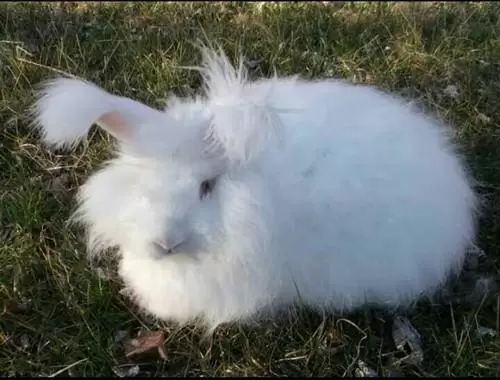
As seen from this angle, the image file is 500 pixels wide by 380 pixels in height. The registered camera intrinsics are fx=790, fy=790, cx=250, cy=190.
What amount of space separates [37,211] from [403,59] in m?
2.23

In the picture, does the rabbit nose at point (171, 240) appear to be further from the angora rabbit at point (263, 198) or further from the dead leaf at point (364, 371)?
the dead leaf at point (364, 371)

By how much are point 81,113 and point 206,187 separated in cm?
48

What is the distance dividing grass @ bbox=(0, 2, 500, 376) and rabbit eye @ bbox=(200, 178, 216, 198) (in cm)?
68

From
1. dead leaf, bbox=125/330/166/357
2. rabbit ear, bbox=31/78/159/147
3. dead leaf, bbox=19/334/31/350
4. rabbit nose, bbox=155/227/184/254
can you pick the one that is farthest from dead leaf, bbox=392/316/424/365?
dead leaf, bbox=19/334/31/350

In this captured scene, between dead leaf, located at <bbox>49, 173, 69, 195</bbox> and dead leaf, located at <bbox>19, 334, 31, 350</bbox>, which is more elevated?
dead leaf, located at <bbox>49, 173, 69, 195</bbox>

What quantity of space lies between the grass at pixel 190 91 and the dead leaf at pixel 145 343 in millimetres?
32

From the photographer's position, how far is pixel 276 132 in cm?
265

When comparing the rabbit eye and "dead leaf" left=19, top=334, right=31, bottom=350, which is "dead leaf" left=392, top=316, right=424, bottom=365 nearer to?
the rabbit eye

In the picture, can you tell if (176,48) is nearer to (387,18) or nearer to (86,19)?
(86,19)

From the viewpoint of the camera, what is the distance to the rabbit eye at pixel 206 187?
263 cm

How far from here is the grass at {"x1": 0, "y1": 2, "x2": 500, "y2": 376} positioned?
2.98m

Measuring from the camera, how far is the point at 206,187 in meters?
2.65

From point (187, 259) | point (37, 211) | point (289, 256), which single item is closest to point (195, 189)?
point (187, 259)

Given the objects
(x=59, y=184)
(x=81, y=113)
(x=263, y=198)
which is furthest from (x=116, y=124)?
(x=59, y=184)
